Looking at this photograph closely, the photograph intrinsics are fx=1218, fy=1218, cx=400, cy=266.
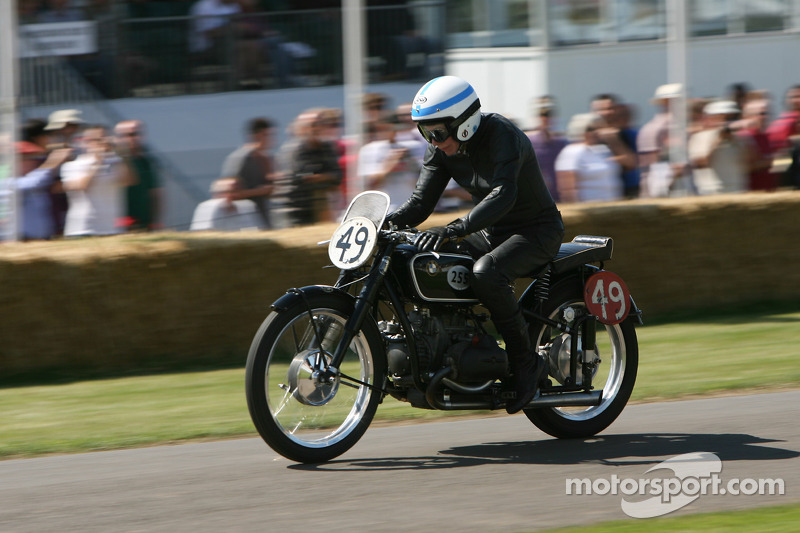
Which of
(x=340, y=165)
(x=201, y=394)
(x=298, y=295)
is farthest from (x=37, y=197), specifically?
(x=298, y=295)

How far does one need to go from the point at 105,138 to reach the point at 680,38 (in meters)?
5.59

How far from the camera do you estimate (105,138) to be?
9961 mm

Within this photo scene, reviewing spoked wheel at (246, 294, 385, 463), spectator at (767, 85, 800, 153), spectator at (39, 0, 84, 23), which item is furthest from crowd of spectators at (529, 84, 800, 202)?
spectator at (39, 0, 84, 23)

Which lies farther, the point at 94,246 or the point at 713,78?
the point at 713,78

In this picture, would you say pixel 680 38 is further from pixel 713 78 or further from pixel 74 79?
pixel 713 78

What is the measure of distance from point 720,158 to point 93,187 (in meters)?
5.87

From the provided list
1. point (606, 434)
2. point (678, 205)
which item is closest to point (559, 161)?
point (678, 205)

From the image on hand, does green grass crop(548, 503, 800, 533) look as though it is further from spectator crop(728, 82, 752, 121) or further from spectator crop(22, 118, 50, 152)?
spectator crop(728, 82, 752, 121)

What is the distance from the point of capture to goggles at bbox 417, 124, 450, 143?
6055mm

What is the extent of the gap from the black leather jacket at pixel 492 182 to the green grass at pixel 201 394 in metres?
1.49

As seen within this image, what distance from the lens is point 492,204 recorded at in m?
5.96

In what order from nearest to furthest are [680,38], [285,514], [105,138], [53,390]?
[285,514] → [53,390] → [105,138] → [680,38]

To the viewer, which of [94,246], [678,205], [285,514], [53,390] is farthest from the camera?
[678,205]

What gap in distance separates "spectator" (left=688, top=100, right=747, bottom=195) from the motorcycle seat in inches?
207
